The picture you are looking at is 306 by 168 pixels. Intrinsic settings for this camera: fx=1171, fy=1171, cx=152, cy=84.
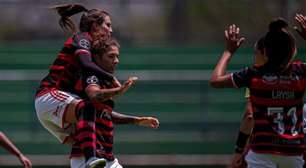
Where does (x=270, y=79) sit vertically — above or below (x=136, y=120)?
Answer: above

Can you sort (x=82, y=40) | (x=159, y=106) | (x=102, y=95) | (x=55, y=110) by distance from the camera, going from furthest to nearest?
1. (x=159, y=106)
2. (x=55, y=110)
3. (x=82, y=40)
4. (x=102, y=95)

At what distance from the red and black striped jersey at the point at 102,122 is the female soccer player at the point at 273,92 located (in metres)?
0.84

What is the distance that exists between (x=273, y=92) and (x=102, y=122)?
1.14m

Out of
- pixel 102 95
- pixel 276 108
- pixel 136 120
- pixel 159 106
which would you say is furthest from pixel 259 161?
pixel 159 106

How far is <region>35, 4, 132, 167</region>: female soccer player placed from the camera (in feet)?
23.9

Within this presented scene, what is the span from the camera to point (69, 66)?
24.6 ft

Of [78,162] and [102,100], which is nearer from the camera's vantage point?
[102,100]

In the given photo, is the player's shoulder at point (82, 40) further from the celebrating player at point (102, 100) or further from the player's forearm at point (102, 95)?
the player's forearm at point (102, 95)

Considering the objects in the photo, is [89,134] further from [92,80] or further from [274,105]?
[274,105]

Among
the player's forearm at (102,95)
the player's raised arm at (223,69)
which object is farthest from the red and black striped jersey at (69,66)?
the player's raised arm at (223,69)

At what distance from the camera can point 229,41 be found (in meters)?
6.69

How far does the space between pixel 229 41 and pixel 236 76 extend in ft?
0.67

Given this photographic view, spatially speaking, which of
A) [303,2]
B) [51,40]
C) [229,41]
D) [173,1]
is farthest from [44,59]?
[229,41]

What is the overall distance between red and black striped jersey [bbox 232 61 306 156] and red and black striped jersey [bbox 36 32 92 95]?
1154 millimetres
